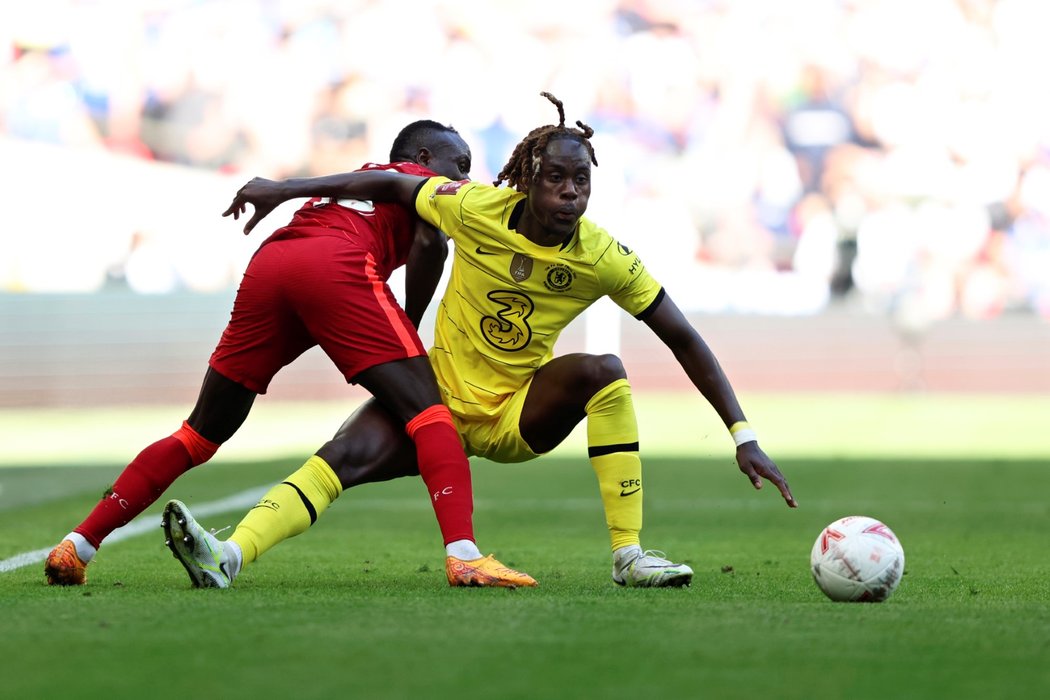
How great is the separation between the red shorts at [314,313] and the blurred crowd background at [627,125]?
15400 millimetres

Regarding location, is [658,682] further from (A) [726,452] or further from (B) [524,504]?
Result: (A) [726,452]

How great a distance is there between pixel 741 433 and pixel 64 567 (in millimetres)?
2295

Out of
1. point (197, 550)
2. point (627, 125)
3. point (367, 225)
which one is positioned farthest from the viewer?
point (627, 125)

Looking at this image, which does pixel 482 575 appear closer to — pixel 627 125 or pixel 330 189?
pixel 330 189

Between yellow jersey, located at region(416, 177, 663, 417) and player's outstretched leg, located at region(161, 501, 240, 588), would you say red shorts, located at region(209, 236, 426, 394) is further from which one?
player's outstretched leg, located at region(161, 501, 240, 588)

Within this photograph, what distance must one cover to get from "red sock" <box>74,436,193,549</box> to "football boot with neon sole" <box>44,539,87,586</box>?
13 centimetres

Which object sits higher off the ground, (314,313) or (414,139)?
(414,139)

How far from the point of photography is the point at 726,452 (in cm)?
1316

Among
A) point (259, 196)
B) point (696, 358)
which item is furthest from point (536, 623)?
point (259, 196)

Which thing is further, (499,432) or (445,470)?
(499,432)

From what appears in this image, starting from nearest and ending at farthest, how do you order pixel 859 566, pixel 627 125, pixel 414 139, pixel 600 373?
pixel 859 566 < pixel 600 373 < pixel 414 139 < pixel 627 125

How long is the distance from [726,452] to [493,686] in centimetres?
1053

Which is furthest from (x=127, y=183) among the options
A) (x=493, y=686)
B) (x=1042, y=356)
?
(x=493, y=686)

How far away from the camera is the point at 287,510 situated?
472 cm
